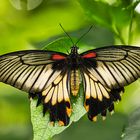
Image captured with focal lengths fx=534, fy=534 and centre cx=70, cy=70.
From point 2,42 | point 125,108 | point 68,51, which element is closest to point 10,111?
point 2,42

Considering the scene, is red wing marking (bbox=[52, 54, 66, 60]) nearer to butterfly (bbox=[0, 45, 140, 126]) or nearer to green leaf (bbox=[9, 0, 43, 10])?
butterfly (bbox=[0, 45, 140, 126])

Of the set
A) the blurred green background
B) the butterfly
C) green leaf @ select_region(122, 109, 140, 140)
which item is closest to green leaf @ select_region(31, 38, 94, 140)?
the butterfly

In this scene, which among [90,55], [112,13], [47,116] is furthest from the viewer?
[112,13]

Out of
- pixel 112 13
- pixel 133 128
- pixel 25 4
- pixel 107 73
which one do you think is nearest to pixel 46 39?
pixel 25 4

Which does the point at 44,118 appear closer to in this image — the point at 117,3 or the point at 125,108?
the point at 117,3

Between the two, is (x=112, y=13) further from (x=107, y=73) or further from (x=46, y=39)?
(x=46, y=39)

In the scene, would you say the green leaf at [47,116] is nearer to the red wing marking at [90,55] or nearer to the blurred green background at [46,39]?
the red wing marking at [90,55]
